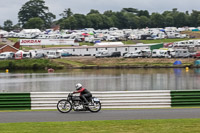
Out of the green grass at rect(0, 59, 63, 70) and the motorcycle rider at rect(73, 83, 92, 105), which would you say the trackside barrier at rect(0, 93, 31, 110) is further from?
the green grass at rect(0, 59, 63, 70)

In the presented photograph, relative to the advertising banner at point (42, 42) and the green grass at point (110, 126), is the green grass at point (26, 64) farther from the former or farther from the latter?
the green grass at point (110, 126)

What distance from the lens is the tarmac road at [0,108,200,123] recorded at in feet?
74.9

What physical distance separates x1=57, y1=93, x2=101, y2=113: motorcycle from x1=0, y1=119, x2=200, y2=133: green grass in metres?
3.70

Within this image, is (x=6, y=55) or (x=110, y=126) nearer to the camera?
(x=110, y=126)

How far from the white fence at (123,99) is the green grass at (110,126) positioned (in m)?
5.62

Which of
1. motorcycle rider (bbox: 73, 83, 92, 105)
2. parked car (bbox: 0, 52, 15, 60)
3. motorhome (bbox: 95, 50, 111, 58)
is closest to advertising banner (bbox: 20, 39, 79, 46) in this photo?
parked car (bbox: 0, 52, 15, 60)

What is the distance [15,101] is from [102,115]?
18.7 ft

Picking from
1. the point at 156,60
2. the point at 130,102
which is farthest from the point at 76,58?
the point at 130,102

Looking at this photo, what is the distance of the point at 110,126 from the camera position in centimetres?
2016

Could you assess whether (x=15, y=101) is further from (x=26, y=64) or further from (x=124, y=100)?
(x=26, y=64)

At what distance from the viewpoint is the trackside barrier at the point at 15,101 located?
89.1 feet

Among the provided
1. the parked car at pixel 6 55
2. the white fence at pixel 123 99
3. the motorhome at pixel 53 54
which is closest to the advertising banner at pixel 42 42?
the parked car at pixel 6 55

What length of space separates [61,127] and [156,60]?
287 feet

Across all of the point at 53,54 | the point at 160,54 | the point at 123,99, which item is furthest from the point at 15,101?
the point at 53,54
